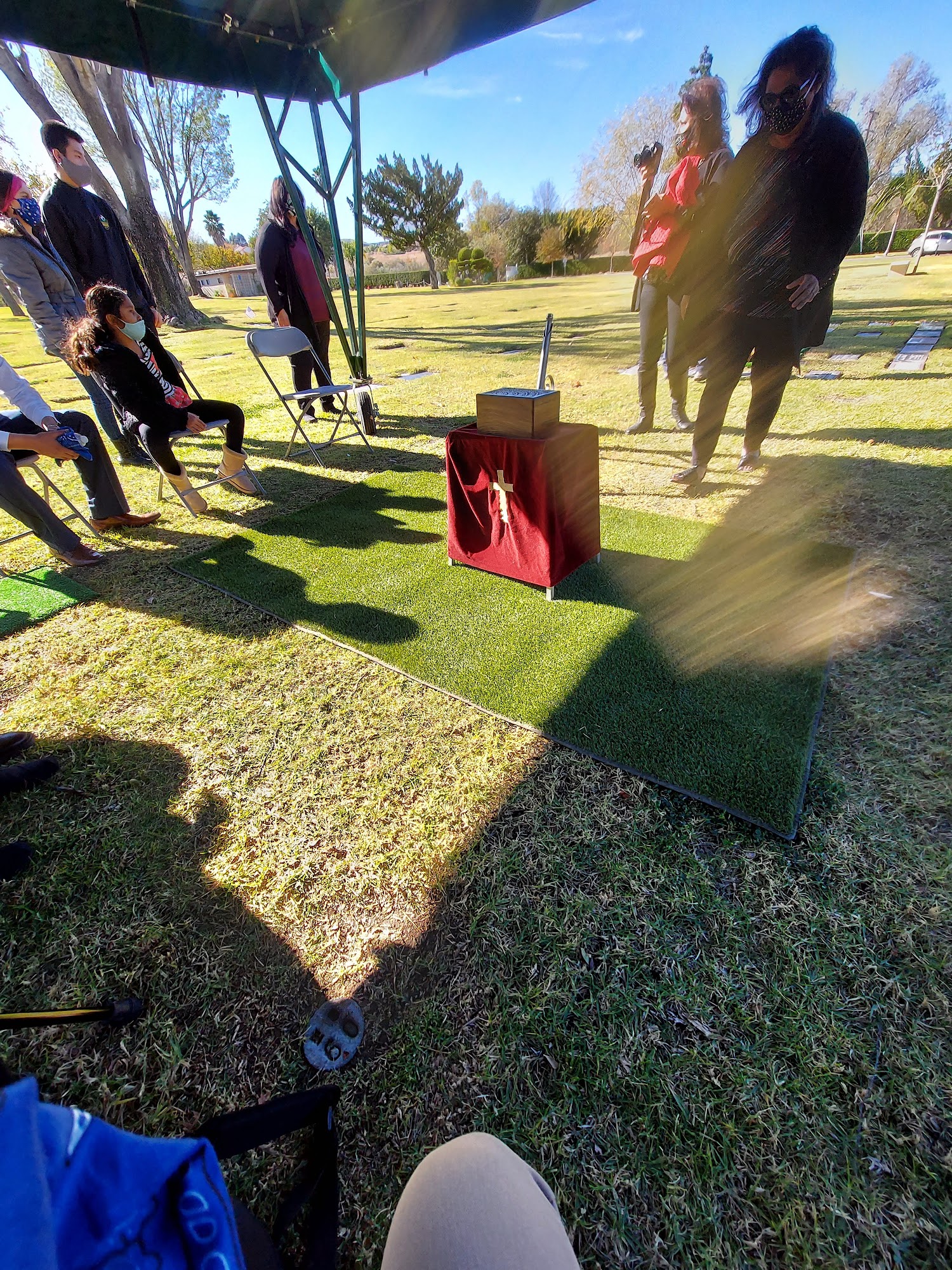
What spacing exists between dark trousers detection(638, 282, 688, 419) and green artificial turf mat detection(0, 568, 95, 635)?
456 centimetres

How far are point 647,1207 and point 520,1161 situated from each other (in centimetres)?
46

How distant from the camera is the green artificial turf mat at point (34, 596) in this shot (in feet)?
9.63

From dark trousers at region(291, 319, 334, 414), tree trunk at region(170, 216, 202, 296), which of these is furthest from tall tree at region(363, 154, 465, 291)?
dark trousers at region(291, 319, 334, 414)

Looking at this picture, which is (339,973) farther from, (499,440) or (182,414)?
(182,414)

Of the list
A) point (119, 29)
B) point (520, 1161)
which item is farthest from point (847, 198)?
point (119, 29)

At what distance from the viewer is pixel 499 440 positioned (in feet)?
7.98

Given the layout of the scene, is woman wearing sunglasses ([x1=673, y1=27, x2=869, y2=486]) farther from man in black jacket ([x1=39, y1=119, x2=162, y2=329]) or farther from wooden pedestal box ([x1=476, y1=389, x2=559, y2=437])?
man in black jacket ([x1=39, y1=119, x2=162, y2=329])

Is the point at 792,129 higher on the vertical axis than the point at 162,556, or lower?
higher

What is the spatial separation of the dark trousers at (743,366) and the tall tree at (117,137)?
10774mm

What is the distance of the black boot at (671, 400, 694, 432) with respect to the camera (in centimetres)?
485

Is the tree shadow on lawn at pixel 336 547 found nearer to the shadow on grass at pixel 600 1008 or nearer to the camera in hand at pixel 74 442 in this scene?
the camera in hand at pixel 74 442

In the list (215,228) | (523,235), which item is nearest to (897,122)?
(523,235)

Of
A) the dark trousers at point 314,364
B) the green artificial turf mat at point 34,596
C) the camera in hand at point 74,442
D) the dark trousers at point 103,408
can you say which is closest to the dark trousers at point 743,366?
the dark trousers at point 314,364

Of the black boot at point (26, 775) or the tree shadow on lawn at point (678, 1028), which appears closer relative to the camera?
the tree shadow on lawn at point (678, 1028)
